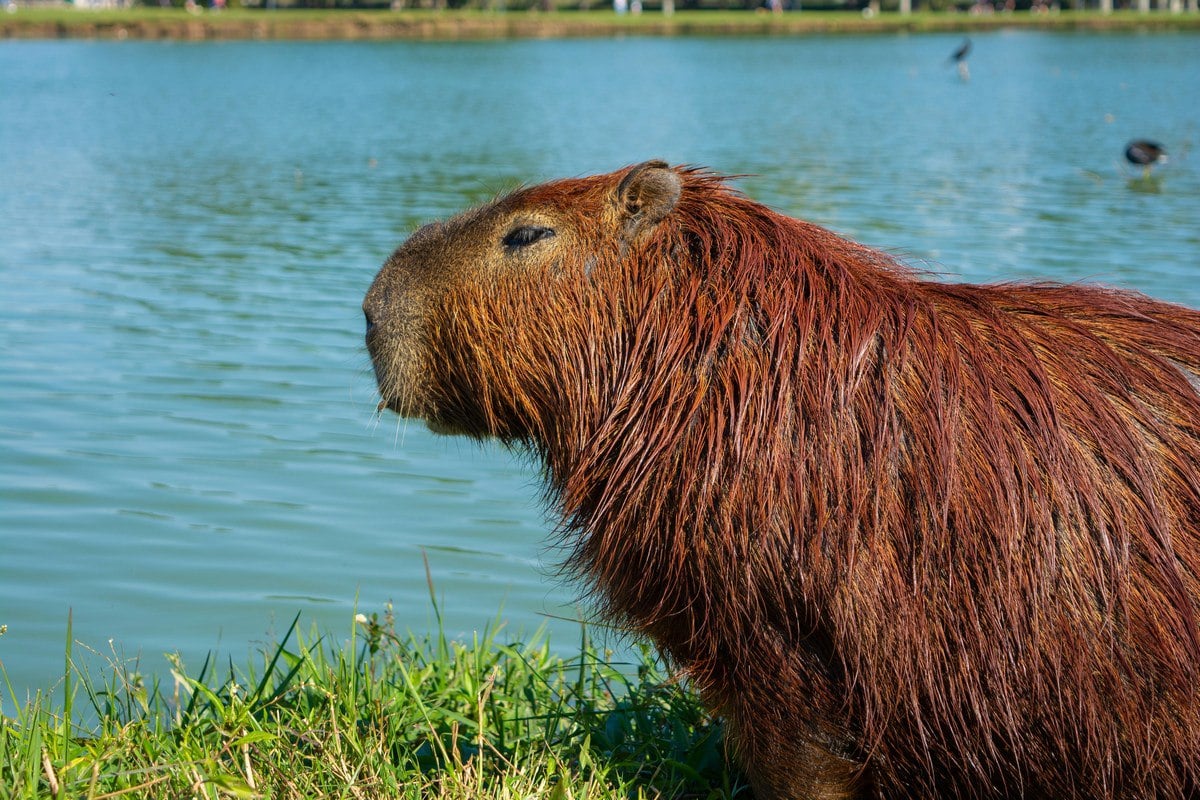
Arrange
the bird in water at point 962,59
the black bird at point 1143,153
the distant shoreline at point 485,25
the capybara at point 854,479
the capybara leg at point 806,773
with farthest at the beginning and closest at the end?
the distant shoreline at point 485,25, the bird in water at point 962,59, the black bird at point 1143,153, the capybara leg at point 806,773, the capybara at point 854,479

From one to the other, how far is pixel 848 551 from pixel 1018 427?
0.39 metres

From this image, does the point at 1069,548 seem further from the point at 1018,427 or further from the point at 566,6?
the point at 566,6

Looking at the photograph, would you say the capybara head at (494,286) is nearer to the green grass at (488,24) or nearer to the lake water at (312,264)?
the lake water at (312,264)

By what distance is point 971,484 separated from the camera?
7.39 ft

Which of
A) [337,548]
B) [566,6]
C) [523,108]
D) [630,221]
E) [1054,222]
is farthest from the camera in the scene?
[566,6]

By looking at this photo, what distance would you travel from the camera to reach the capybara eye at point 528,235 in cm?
256

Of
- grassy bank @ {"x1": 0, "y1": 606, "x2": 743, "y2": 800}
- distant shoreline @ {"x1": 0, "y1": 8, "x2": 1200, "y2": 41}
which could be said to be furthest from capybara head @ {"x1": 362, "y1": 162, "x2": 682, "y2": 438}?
distant shoreline @ {"x1": 0, "y1": 8, "x2": 1200, "y2": 41}

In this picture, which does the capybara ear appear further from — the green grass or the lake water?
the green grass

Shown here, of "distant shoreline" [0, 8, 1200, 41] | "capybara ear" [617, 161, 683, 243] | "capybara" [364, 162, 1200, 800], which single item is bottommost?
"capybara" [364, 162, 1200, 800]

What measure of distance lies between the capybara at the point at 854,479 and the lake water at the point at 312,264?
1.58 ft

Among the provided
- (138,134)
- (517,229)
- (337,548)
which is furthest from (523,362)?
(138,134)

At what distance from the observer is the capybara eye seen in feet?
8.41

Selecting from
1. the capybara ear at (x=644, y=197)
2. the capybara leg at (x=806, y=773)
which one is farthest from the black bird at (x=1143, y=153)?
the capybara leg at (x=806, y=773)

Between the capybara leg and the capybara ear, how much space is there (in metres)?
1.04
